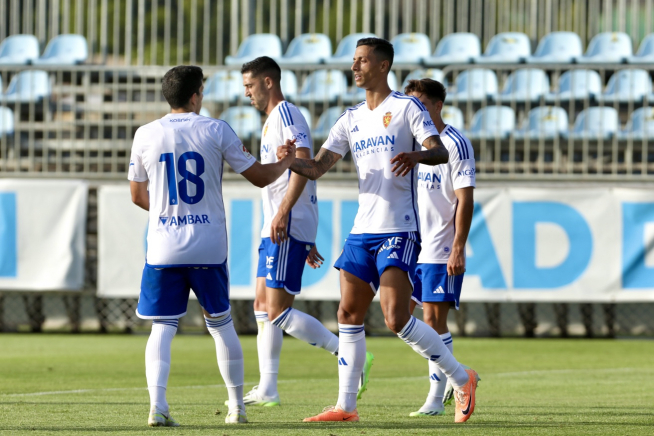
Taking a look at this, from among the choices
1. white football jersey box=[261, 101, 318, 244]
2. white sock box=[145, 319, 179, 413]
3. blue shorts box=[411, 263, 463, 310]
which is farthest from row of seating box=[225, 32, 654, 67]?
white sock box=[145, 319, 179, 413]

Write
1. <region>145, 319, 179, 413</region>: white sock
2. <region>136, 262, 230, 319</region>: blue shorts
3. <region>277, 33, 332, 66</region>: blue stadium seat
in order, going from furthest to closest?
<region>277, 33, 332, 66</region>: blue stadium seat → <region>136, 262, 230, 319</region>: blue shorts → <region>145, 319, 179, 413</region>: white sock

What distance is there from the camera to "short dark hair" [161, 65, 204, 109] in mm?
5203

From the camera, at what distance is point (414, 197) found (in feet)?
18.5

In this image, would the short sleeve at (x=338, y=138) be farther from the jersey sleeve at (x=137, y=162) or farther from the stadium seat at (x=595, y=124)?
the stadium seat at (x=595, y=124)

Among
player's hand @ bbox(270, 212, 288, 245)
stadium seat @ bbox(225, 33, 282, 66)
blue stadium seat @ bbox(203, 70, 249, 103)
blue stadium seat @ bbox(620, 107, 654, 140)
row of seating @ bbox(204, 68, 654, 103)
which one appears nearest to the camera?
player's hand @ bbox(270, 212, 288, 245)

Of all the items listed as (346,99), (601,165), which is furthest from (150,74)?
(601,165)

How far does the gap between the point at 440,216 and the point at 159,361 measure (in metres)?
2.29

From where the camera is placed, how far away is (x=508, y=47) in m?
17.0

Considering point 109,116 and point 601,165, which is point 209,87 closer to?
point 109,116

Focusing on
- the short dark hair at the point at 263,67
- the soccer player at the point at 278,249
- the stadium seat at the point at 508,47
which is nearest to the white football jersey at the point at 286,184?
the soccer player at the point at 278,249

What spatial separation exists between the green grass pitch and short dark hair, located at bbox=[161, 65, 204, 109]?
1.69m

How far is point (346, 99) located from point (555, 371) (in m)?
6.73

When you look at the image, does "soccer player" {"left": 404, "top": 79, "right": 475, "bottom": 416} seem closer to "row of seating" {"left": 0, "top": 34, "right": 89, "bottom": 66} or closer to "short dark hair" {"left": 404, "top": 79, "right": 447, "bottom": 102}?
"short dark hair" {"left": 404, "top": 79, "right": 447, "bottom": 102}

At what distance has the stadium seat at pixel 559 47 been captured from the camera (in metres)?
16.8
